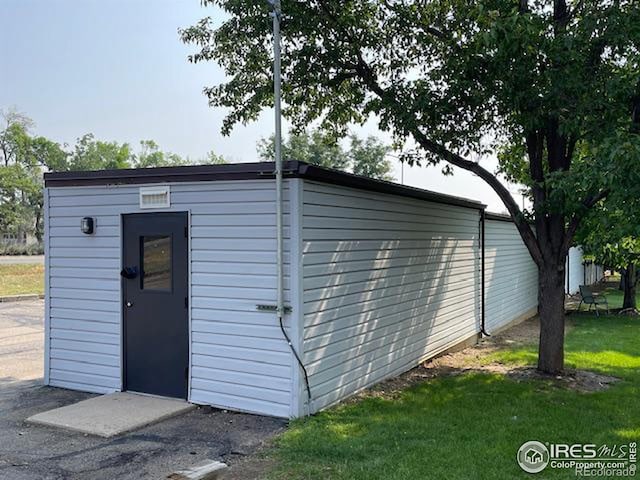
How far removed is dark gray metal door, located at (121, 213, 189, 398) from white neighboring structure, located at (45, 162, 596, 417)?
0.05 ft

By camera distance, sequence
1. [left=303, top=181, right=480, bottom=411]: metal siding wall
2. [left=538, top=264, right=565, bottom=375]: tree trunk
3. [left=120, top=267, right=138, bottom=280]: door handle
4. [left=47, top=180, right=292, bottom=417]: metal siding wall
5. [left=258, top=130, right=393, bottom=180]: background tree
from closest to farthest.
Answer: [left=47, top=180, right=292, bottom=417]: metal siding wall < [left=303, top=181, right=480, bottom=411]: metal siding wall < [left=120, top=267, right=138, bottom=280]: door handle < [left=538, top=264, right=565, bottom=375]: tree trunk < [left=258, top=130, right=393, bottom=180]: background tree

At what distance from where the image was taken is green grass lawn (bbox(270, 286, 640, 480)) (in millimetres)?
3812

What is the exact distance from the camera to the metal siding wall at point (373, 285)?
5199mm

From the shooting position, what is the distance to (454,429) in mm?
4676

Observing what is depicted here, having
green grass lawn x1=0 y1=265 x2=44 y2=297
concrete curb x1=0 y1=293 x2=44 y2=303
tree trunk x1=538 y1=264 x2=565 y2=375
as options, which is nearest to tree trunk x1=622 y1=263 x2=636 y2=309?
tree trunk x1=538 y1=264 x2=565 y2=375

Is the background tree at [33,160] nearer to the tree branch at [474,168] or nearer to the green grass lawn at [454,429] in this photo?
the tree branch at [474,168]

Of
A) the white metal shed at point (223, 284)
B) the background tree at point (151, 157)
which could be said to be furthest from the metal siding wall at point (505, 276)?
the background tree at point (151, 157)

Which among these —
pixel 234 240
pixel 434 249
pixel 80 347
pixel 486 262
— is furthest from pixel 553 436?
pixel 486 262

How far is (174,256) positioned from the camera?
18.1 feet

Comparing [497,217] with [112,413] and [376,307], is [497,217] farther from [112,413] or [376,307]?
[112,413]

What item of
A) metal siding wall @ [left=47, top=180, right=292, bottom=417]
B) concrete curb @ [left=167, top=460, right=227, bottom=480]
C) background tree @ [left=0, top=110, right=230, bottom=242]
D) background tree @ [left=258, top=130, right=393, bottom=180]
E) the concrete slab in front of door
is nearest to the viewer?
concrete curb @ [left=167, top=460, right=227, bottom=480]

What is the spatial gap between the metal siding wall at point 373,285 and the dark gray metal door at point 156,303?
1314mm

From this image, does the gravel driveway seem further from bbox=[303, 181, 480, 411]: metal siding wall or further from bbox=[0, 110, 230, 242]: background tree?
bbox=[0, 110, 230, 242]: background tree

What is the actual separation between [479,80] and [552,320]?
3.09 meters
